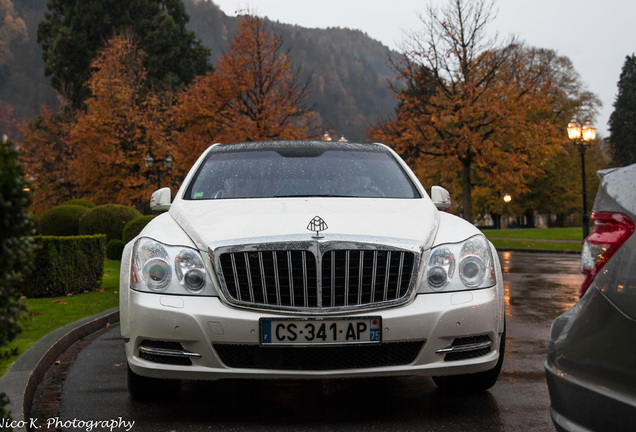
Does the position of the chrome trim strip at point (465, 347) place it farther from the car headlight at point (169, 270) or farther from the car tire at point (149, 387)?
the car tire at point (149, 387)

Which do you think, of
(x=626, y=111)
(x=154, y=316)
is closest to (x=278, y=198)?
(x=154, y=316)

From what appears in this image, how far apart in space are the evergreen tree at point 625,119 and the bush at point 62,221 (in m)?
58.2

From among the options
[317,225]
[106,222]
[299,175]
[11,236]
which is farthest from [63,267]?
[106,222]

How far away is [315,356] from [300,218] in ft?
2.78

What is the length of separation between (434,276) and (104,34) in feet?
196

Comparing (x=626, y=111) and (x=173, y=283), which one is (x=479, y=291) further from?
(x=626, y=111)

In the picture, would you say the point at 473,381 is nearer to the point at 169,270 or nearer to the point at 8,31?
the point at 169,270

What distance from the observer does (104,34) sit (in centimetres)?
5891

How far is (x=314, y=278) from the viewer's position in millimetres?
4090

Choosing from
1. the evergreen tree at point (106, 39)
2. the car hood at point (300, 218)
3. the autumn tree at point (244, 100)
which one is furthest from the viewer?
the evergreen tree at point (106, 39)

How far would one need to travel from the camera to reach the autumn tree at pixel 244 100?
2845 cm

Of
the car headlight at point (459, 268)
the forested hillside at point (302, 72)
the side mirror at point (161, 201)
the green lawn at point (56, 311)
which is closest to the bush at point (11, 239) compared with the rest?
the car headlight at point (459, 268)

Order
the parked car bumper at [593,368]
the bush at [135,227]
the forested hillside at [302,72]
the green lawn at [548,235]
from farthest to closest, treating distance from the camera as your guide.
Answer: the forested hillside at [302,72]
the green lawn at [548,235]
the bush at [135,227]
the parked car bumper at [593,368]

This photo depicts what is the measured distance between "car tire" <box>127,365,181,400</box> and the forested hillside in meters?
114
